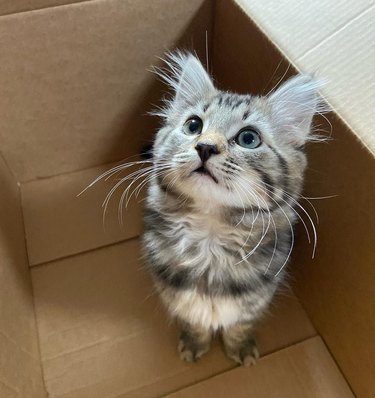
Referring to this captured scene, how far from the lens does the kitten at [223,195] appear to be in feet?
2.52

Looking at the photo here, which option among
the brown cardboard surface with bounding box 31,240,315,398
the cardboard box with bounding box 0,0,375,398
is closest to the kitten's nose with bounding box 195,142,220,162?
the cardboard box with bounding box 0,0,375,398

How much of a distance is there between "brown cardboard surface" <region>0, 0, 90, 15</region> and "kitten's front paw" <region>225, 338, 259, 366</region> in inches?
35.8

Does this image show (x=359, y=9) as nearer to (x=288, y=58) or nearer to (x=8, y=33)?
(x=288, y=58)

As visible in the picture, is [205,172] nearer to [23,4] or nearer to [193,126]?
[193,126]

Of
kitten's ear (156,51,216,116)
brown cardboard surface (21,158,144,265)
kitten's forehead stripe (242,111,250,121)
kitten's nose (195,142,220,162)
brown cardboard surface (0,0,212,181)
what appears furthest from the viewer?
brown cardboard surface (21,158,144,265)

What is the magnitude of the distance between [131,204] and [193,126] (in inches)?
24.8

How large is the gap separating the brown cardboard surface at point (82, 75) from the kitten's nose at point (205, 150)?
0.54m

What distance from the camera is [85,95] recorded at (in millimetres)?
1253

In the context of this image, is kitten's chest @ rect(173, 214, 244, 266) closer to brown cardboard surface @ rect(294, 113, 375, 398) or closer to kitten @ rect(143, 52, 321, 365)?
kitten @ rect(143, 52, 321, 365)

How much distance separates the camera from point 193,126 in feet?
2.86

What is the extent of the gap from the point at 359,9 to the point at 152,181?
52cm

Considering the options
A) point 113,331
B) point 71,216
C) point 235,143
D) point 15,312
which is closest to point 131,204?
point 71,216

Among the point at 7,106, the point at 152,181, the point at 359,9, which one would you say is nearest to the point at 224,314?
the point at 152,181

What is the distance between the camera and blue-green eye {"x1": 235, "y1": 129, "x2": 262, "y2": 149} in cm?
81
